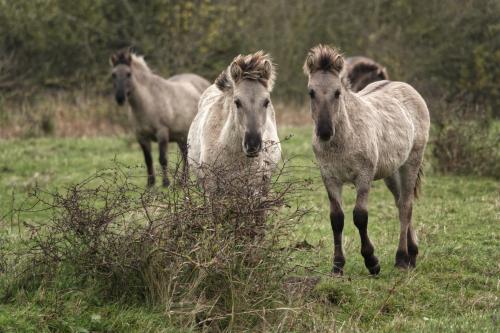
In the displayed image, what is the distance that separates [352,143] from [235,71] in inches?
48.9

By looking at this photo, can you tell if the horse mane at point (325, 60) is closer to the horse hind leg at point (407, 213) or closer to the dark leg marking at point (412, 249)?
the horse hind leg at point (407, 213)

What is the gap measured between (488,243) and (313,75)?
2.79 m

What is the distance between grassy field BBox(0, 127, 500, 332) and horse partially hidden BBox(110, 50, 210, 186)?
253cm

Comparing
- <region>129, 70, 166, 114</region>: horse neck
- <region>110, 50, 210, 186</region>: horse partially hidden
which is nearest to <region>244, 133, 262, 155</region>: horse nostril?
<region>110, 50, 210, 186</region>: horse partially hidden

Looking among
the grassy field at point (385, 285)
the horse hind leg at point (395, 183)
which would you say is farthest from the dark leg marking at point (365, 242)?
the horse hind leg at point (395, 183)

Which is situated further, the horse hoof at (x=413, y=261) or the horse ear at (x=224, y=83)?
the horse ear at (x=224, y=83)

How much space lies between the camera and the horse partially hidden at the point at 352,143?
6.39 meters

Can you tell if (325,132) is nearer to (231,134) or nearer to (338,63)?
(338,63)

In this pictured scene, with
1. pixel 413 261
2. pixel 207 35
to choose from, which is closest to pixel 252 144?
pixel 413 261

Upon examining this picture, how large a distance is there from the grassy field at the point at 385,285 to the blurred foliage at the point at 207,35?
10.5 m

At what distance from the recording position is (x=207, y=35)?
80.0 ft

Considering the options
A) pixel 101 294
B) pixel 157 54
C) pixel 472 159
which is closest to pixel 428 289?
pixel 101 294

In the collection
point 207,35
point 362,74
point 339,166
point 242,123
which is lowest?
point 339,166

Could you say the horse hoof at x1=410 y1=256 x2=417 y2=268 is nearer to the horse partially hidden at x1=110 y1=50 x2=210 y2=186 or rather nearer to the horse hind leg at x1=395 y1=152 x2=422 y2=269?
the horse hind leg at x1=395 y1=152 x2=422 y2=269
